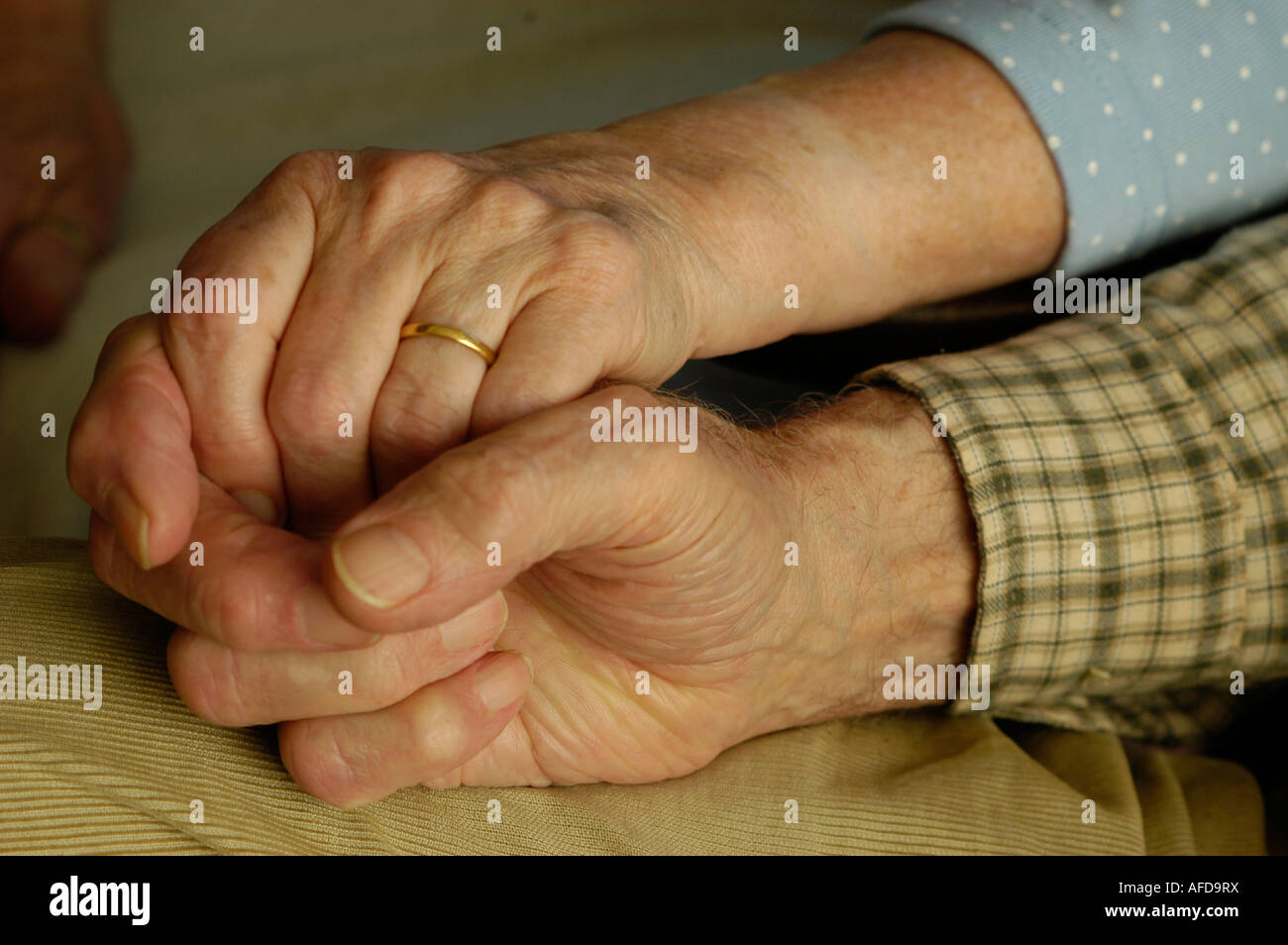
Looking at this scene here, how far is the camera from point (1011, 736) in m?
0.66

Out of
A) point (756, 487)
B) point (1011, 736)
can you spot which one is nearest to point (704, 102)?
point (756, 487)

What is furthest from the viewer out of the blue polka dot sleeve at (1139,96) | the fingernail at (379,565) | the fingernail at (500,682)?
the blue polka dot sleeve at (1139,96)

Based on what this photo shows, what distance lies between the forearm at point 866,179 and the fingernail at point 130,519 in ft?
1.15

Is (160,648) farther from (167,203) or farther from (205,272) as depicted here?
(167,203)

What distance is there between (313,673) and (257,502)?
0.30 ft

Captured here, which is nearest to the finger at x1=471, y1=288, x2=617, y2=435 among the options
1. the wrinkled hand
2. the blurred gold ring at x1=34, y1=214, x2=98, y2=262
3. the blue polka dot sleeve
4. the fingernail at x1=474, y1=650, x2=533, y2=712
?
the wrinkled hand

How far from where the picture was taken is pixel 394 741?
0.45m

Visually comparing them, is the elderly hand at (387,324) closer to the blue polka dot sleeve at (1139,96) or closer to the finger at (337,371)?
the finger at (337,371)

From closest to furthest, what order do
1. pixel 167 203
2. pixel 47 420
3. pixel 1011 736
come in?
pixel 1011 736 → pixel 47 420 → pixel 167 203

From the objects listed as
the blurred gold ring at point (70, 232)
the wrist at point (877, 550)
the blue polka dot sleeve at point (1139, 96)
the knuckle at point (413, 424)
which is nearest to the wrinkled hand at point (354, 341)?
the knuckle at point (413, 424)

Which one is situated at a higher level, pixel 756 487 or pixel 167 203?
pixel 167 203

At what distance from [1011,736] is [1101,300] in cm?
31

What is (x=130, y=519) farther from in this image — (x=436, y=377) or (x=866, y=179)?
(x=866, y=179)

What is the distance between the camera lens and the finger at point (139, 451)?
0.41 m
